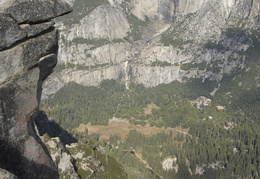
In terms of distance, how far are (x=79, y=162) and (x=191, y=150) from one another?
96.8m

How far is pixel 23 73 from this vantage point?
28.3 metres

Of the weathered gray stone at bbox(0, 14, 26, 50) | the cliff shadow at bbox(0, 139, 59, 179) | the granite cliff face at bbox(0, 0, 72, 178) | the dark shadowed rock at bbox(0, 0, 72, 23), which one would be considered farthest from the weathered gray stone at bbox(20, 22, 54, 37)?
the cliff shadow at bbox(0, 139, 59, 179)

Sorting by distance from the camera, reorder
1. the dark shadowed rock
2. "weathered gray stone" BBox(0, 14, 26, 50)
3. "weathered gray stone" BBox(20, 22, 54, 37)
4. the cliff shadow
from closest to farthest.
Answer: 1. "weathered gray stone" BBox(0, 14, 26, 50)
2. the dark shadowed rock
3. the cliff shadow
4. "weathered gray stone" BBox(20, 22, 54, 37)

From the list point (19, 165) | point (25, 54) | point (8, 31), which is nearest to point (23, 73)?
point (25, 54)

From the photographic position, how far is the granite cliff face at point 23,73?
2702 cm

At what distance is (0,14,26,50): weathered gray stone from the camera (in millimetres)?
26203

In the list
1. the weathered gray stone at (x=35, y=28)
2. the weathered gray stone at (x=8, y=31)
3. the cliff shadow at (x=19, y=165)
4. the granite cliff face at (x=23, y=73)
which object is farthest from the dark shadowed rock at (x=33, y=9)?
the cliff shadow at (x=19, y=165)

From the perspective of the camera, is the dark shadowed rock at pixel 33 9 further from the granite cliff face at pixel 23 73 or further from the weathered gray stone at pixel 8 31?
the weathered gray stone at pixel 8 31

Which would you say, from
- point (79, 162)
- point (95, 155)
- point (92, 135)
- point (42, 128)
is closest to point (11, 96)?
point (79, 162)

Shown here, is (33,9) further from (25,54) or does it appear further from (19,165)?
(19,165)

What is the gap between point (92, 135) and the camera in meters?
182

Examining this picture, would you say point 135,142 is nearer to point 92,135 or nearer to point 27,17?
point 92,135

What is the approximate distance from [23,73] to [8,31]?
11.2 ft

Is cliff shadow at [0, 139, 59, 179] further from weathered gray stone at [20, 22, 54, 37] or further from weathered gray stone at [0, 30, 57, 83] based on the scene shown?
→ weathered gray stone at [20, 22, 54, 37]
